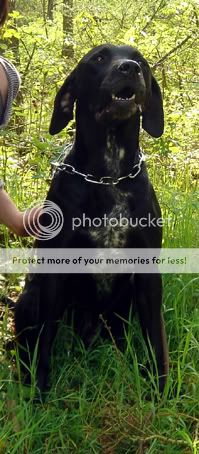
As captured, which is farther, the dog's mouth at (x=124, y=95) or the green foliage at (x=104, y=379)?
the dog's mouth at (x=124, y=95)

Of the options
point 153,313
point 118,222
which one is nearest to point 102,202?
point 118,222

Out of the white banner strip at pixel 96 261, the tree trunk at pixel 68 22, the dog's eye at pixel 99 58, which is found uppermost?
the tree trunk at pixel 68 22

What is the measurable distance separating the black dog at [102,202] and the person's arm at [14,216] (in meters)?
0.10

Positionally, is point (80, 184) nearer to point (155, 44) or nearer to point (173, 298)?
point (173, 298)

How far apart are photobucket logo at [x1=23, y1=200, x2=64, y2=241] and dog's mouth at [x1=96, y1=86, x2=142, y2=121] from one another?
0.41 metres

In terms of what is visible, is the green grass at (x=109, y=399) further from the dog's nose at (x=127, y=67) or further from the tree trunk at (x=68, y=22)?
the tree trunk at (x=68, y=22)

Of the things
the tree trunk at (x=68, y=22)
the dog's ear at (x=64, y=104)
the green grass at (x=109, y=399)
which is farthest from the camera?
the tree trunk at (x=68, y=22)

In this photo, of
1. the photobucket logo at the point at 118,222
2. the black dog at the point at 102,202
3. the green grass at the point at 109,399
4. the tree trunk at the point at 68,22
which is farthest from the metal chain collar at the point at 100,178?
the tree trunk at the point at 68,22

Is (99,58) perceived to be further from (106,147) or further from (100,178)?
(100,178)

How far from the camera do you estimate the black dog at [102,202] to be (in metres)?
2.30

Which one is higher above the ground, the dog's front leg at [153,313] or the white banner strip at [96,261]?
the white banner strip at [96,261]

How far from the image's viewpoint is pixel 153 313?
2.34m

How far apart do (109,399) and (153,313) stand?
1.28ft

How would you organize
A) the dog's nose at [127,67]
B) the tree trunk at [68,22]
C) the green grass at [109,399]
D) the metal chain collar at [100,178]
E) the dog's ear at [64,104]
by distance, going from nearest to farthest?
1. the green grass at [109,399]
2. the dog's nose at [127,67]
3. the metal chain collar at [100,178]
4. the dog's ear at [64,104]
5. the tree trunk at [68,22]
